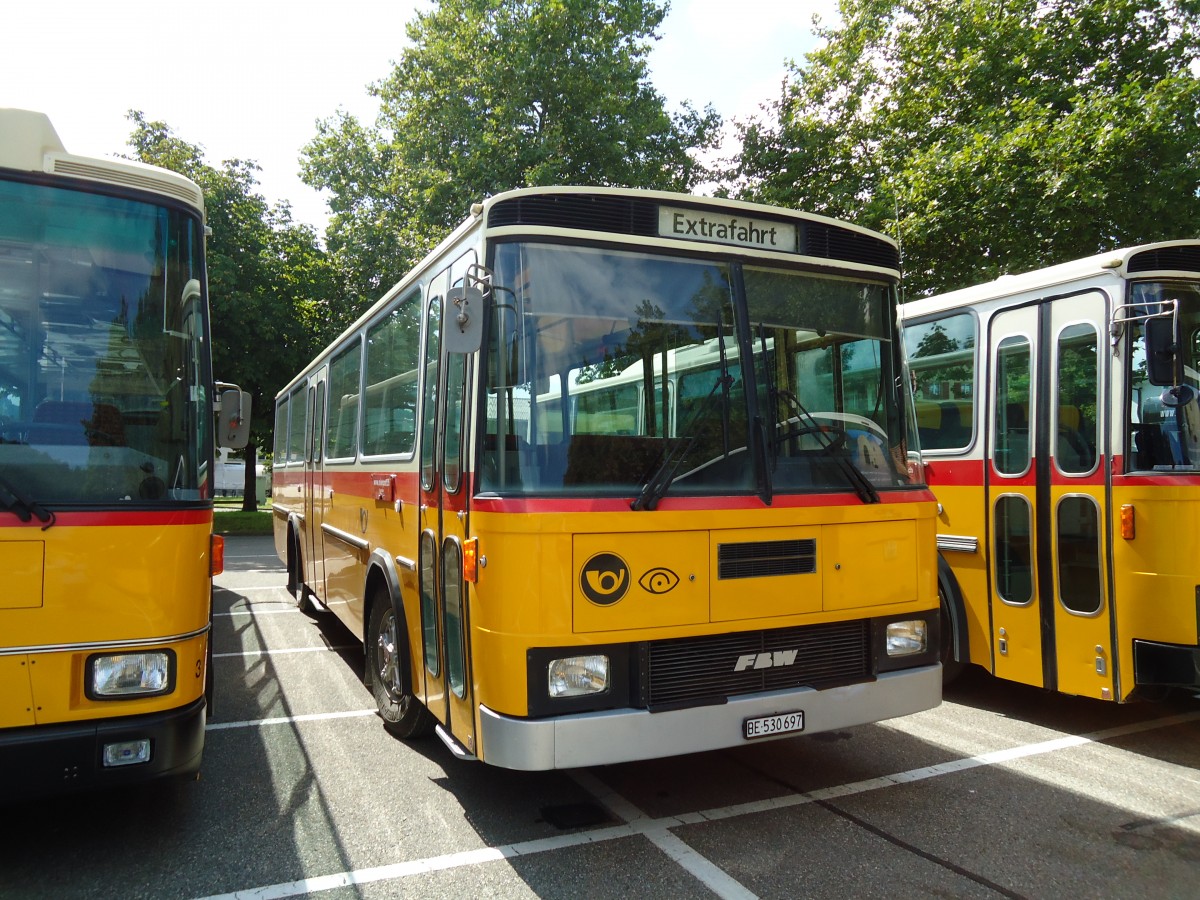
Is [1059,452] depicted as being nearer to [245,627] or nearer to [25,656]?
[25,656]

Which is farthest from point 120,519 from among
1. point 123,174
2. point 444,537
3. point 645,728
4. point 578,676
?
point 645,728

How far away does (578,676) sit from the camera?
3605mm

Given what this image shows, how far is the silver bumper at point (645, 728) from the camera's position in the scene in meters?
3.49

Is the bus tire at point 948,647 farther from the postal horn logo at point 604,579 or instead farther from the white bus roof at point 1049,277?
the postal horn logo at point 604,579

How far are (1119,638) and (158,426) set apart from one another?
5427 millimetres

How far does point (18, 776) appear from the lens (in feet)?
10.8

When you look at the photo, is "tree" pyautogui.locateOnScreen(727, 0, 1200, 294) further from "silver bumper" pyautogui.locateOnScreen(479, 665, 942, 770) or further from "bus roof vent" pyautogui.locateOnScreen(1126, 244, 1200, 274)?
"silver bumper" pyautogui.locateOnScreen(479, 665, 942, 770)

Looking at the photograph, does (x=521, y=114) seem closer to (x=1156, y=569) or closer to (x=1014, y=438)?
(x=1014, y=438)

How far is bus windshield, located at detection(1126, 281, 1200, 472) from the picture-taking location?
488 centimetres

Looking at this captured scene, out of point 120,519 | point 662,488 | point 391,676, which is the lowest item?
point 391,676

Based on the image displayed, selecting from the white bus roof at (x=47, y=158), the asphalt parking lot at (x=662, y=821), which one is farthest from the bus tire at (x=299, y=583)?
the white bus roof at (x=47, y=158)

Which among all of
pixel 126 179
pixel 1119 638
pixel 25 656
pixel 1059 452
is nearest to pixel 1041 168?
pixel 1059 452

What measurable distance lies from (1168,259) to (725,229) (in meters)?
3.00

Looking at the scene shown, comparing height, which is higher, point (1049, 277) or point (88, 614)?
point (1049, 277)
